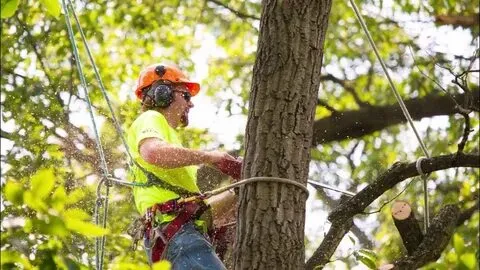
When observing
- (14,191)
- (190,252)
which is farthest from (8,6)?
(190,252)

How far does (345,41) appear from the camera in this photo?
913cm

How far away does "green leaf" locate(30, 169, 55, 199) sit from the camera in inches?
50.7

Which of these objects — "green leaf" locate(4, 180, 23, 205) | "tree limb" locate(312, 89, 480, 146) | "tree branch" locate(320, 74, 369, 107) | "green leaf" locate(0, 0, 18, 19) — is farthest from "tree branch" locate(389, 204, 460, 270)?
"tree branch" locate(320, 74, 369, 107)

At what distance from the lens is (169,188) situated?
10.5ft

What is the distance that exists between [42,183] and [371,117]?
6.75 meters

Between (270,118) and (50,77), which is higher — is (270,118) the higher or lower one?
the lower one

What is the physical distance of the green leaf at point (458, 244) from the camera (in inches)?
A: 53.8

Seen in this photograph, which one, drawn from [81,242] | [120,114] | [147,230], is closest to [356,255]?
[147,230]

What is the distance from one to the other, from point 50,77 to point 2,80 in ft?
1.53

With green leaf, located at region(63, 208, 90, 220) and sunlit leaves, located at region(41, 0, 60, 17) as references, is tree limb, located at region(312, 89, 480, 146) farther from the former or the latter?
green leaf, located at region(63, 208, 90, 220)

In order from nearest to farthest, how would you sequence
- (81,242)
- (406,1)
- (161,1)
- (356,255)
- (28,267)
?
(28,267) < (356,255) < (81,242) < (406,1) < (161,1)

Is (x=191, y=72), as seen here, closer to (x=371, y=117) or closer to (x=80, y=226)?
(x=371, y=117)

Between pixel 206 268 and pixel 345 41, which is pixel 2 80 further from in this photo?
pixel 206 268

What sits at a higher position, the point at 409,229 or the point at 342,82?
the point at 342,82
